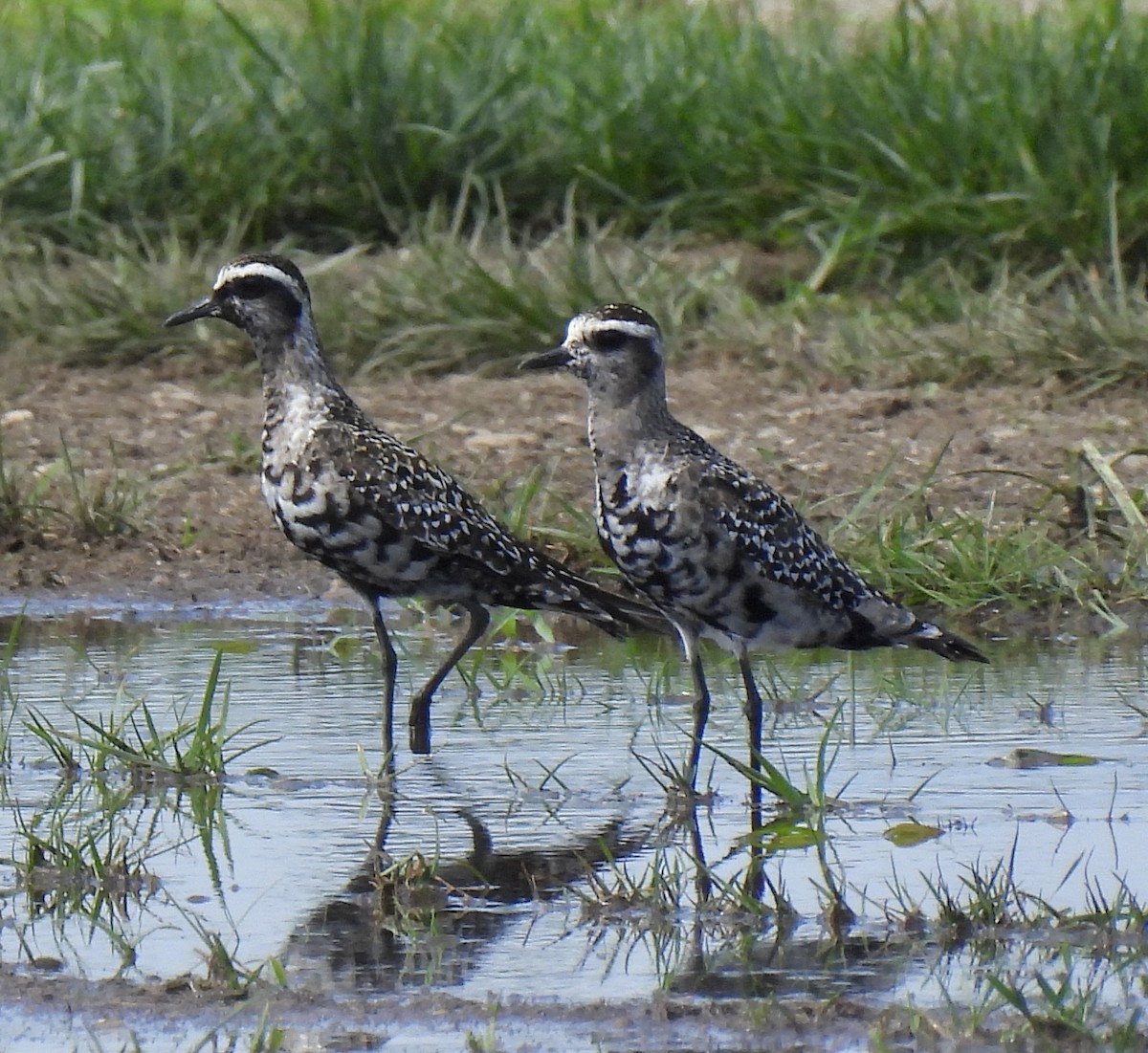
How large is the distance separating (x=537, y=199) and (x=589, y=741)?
19.4 feet

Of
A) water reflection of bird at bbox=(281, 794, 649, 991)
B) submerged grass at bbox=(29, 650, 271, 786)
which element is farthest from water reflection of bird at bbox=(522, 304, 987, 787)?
submerged grass at bbox=(29, 650, 271, 786)

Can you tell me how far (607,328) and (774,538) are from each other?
74 cm

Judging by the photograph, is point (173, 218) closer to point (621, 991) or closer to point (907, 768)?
point (907, 768)

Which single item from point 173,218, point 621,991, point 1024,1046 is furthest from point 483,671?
point 173,218

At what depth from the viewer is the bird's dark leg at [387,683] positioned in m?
6.74

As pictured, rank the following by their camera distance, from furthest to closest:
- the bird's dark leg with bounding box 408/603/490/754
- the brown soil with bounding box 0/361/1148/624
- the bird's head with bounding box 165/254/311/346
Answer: the brown soil with bounding box 0/361/1148/624, the bird's head with bounding box 165/254/311/346, the bird's dark leg with bounding box 408/603/490/754

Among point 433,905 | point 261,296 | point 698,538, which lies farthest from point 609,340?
point 433,905

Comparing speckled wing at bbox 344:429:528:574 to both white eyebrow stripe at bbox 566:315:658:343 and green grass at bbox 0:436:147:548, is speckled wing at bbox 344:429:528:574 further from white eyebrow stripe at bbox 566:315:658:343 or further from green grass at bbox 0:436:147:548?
green grass at bbox 0:436:147:548

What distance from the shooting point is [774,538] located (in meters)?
6.83

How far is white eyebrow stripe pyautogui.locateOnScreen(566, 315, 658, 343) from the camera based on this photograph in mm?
6910

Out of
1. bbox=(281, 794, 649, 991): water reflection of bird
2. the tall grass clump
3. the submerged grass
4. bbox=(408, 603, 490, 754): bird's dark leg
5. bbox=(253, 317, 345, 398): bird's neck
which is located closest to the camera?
bbox=(281, 794, 649, 991): water reflection of bird

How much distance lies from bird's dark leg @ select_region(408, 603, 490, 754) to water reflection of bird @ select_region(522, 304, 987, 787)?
0.69 meters

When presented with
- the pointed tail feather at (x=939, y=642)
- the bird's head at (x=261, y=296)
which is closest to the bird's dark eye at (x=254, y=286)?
the bird's head at (x=261, y=296)

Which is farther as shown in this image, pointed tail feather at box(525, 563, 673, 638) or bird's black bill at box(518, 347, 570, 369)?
pointed tail feather at box(525, 563, 673, 638)
